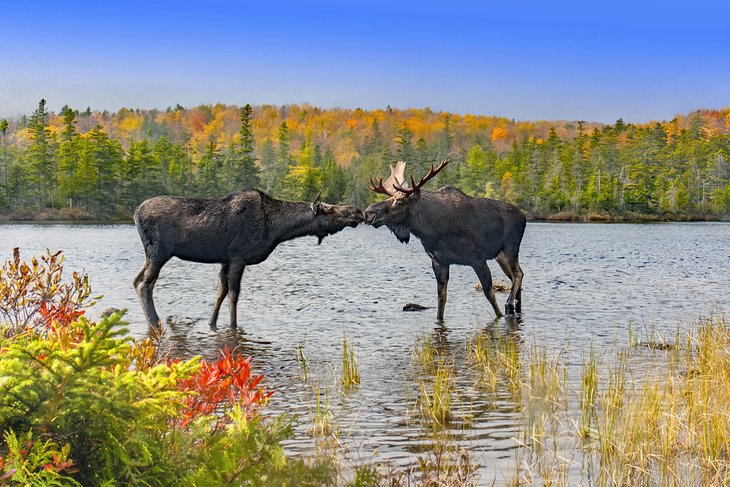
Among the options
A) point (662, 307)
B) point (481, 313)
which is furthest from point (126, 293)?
point (662, 307)

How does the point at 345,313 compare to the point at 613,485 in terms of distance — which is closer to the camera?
the point at 613,485

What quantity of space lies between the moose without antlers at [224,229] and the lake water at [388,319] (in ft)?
3.25

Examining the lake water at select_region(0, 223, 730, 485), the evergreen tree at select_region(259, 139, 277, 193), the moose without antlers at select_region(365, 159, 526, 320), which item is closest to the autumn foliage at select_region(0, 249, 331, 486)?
the lake water at select_region(0, 223, 730, 485)

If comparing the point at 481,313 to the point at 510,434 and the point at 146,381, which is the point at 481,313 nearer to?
the point at 510,434

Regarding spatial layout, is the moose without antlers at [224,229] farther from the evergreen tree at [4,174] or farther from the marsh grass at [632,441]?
the evergreen tree at [4,174]

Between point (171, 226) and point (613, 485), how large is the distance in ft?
36.2

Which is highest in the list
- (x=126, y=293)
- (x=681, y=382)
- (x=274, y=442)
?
(x=274, y=442)

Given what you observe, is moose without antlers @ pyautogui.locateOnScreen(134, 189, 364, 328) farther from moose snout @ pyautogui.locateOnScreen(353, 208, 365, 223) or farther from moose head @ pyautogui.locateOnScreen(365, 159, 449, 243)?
moose head @ pyautogui.locateOnScreen(365, 159, 449, 243)

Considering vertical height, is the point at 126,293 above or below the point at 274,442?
below

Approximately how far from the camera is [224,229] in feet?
51.4

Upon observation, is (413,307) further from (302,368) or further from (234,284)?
(302,368)

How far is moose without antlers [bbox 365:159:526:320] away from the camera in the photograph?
16578 mm

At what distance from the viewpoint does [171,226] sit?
15539mm

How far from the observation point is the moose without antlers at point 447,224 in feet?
54.4
